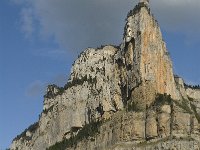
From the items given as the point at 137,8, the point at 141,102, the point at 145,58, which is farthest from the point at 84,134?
the point at 137,8

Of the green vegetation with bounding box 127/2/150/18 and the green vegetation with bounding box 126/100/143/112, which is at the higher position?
the green vegetation with bounding box 127/2/150/18

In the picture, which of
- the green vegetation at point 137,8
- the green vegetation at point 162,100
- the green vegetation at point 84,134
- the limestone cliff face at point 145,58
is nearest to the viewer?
the green vegetation at point 162,100

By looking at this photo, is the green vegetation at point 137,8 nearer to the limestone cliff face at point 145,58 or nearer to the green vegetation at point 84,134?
the limestone cliff face at point 145,58

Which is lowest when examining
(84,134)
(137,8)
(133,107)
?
(84,134)

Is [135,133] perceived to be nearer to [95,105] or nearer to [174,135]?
[174,135]

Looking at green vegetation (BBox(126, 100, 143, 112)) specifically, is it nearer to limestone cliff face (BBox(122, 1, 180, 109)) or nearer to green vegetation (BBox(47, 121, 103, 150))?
limestone cliff face (BBox(122, 1, 180, 109))

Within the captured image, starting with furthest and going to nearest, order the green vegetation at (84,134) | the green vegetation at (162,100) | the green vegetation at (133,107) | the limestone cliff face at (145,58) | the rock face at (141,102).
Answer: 1. the green vegetation at (84,134)
2. the limestone cliff face at (145,58)
3. the green vegetation at (133,107)
4. the green vegetation at (162,100)
5. the rock face at (141,102)

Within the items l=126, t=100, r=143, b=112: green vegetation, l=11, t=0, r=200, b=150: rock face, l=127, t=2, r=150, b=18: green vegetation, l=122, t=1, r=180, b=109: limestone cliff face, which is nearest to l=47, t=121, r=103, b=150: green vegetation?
l=11, t=0, r=200, b=150: rock face

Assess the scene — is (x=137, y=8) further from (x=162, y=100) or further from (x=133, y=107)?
(x=162, y=100)

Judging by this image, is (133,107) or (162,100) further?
(133,107)

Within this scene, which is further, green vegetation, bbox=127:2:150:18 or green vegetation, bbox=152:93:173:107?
green vegetation, bbox=127:2:150:18

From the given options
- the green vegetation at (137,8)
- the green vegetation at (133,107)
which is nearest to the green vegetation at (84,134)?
the green vegetation at (133,107)

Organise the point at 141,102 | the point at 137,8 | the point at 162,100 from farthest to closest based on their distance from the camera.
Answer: the point at 137,8 → the point at 141,102 → the point at 162,100

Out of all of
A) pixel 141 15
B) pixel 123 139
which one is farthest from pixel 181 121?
pixel 141 15
